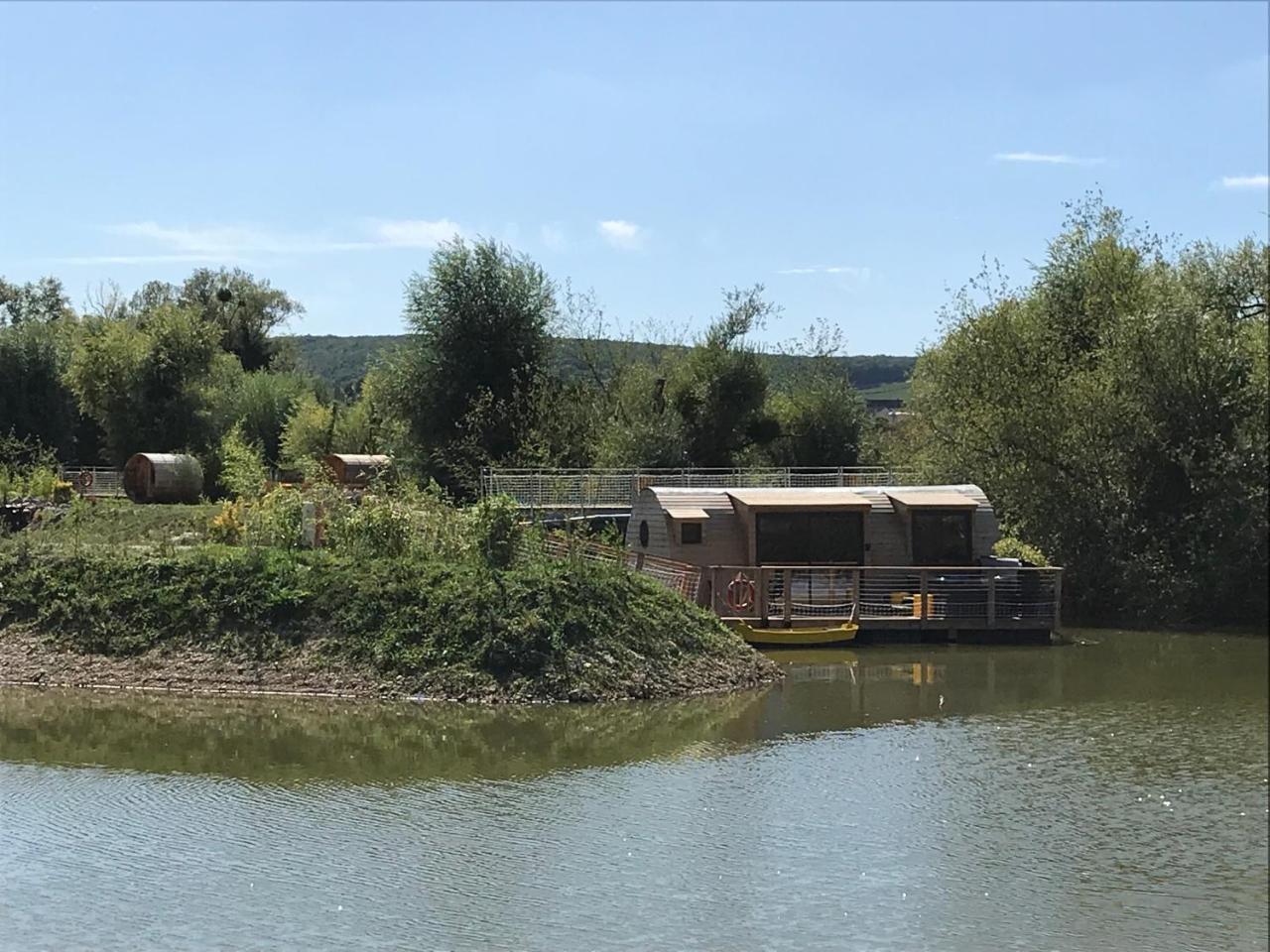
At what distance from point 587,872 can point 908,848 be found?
2.83m

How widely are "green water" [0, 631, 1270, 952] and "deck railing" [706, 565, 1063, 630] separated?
16.9 ft

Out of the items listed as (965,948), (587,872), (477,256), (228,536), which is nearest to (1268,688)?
(965,948)

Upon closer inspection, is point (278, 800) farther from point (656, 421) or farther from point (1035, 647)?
point (656, 421)

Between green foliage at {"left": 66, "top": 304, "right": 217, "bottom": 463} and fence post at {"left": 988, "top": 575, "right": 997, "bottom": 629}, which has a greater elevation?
green foliage at {"left": 66, "top": 304, "right": 217, "bottom": 463}

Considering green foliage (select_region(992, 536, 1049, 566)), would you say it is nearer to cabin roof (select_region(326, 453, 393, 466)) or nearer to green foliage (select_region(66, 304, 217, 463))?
cabin roof (select_region(326, 453, 393, 466))

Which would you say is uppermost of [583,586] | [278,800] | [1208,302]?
[1208,302]

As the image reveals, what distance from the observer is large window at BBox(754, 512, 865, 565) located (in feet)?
93.2

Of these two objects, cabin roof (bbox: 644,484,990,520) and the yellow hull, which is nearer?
the yellow hull

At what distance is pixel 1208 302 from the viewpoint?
32.4 m

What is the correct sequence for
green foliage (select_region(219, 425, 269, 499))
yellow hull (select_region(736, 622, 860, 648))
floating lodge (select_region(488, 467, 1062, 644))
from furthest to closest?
green foliage (select_region(219, 425, 269, 499)) → floating lodge (select_region(488, 467, 1062, 644)) → yellow hull (select_region(736, 622, 860, 648))

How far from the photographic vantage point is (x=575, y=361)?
5584 centimetres

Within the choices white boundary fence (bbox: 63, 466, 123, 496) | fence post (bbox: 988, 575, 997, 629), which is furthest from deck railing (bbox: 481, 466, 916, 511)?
white boundary fence (bbox: 63, 466, 123, 496)

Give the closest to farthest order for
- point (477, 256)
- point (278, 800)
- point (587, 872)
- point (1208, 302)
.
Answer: point (587, 872) → point (278, 800) → point (1208, 302) → point (477, 256)

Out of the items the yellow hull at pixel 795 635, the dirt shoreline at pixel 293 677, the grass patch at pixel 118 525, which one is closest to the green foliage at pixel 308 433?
the grass patch at pixel 118 525
